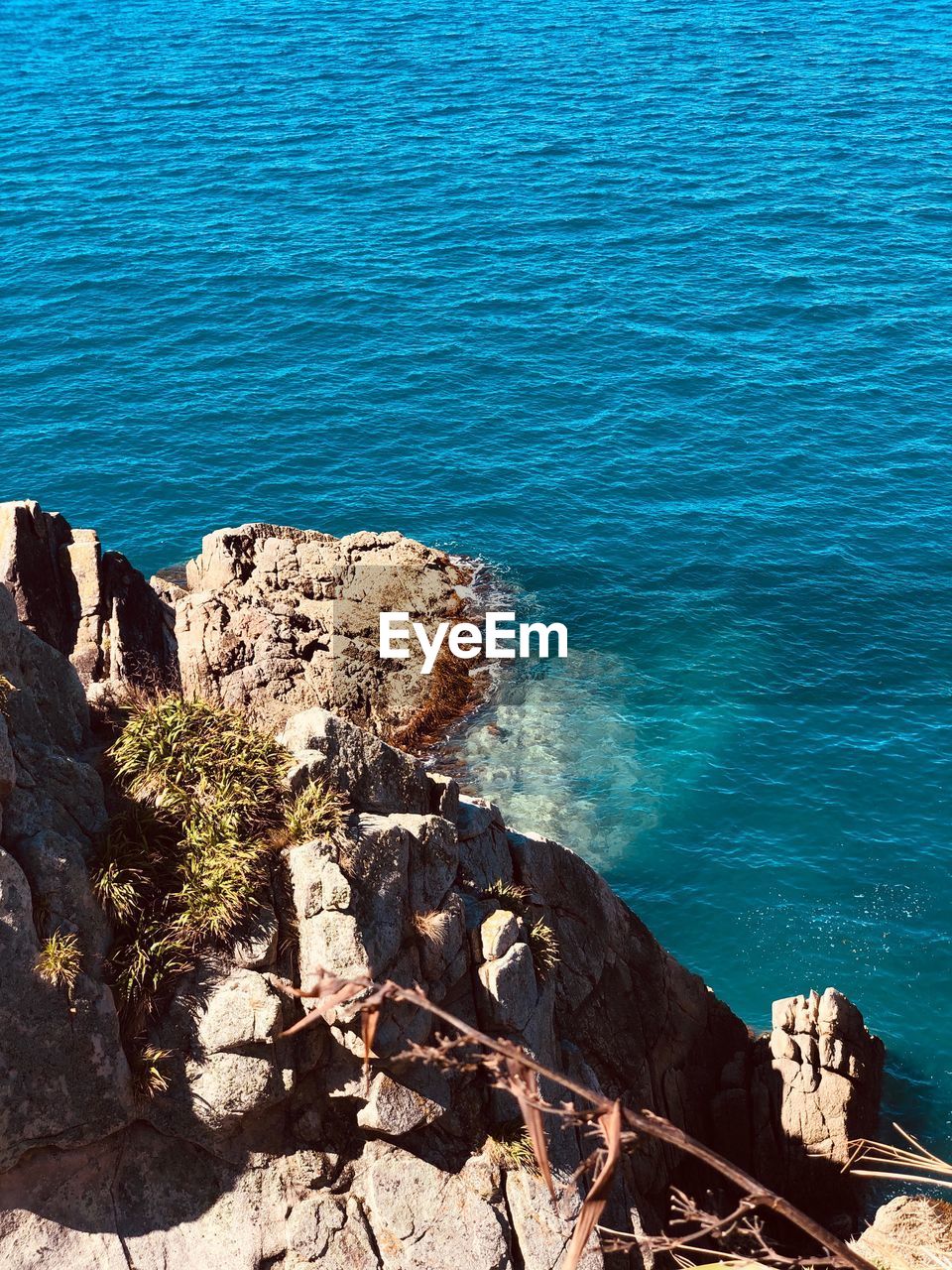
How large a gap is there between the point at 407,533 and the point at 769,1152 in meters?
36.5

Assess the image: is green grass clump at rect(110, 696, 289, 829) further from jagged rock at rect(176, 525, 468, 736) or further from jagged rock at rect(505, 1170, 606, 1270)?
jagged rock at rect(176, 525, 468, 736)

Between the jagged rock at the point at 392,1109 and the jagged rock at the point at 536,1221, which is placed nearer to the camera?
the jagged rock at the point at 392,1109

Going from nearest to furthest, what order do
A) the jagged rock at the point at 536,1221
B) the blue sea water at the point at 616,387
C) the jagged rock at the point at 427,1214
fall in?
the jagged rock at the point at 427,1214, the jagged rock at the point at 536,1221, the blue sea water at the point at 616,387

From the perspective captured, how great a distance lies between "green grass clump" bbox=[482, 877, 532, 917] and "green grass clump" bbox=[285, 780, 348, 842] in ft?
14.5

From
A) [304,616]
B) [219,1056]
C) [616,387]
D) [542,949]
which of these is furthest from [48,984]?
[616,387]

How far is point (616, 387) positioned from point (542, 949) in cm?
5262

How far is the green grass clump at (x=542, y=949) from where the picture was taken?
87.2ft

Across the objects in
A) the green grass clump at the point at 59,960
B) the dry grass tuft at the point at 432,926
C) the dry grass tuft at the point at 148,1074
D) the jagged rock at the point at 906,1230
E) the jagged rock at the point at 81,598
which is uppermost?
the jagged rock at the point at 81,598

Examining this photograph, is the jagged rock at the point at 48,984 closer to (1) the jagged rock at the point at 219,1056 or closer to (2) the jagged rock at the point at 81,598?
(1) the jagged rock at the point at 219,1056

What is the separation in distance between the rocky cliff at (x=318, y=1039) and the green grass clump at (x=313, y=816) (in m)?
0.26

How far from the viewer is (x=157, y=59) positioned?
5187 inches

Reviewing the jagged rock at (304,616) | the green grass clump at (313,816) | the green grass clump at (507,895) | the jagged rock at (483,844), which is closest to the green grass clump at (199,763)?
the green grass clump at (313,816)

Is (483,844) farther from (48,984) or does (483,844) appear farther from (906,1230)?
(906,1230)

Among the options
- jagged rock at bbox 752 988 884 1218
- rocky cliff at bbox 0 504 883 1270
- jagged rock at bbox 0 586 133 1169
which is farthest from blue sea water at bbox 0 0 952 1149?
jagged rock at bbox 0 586 133 1169
